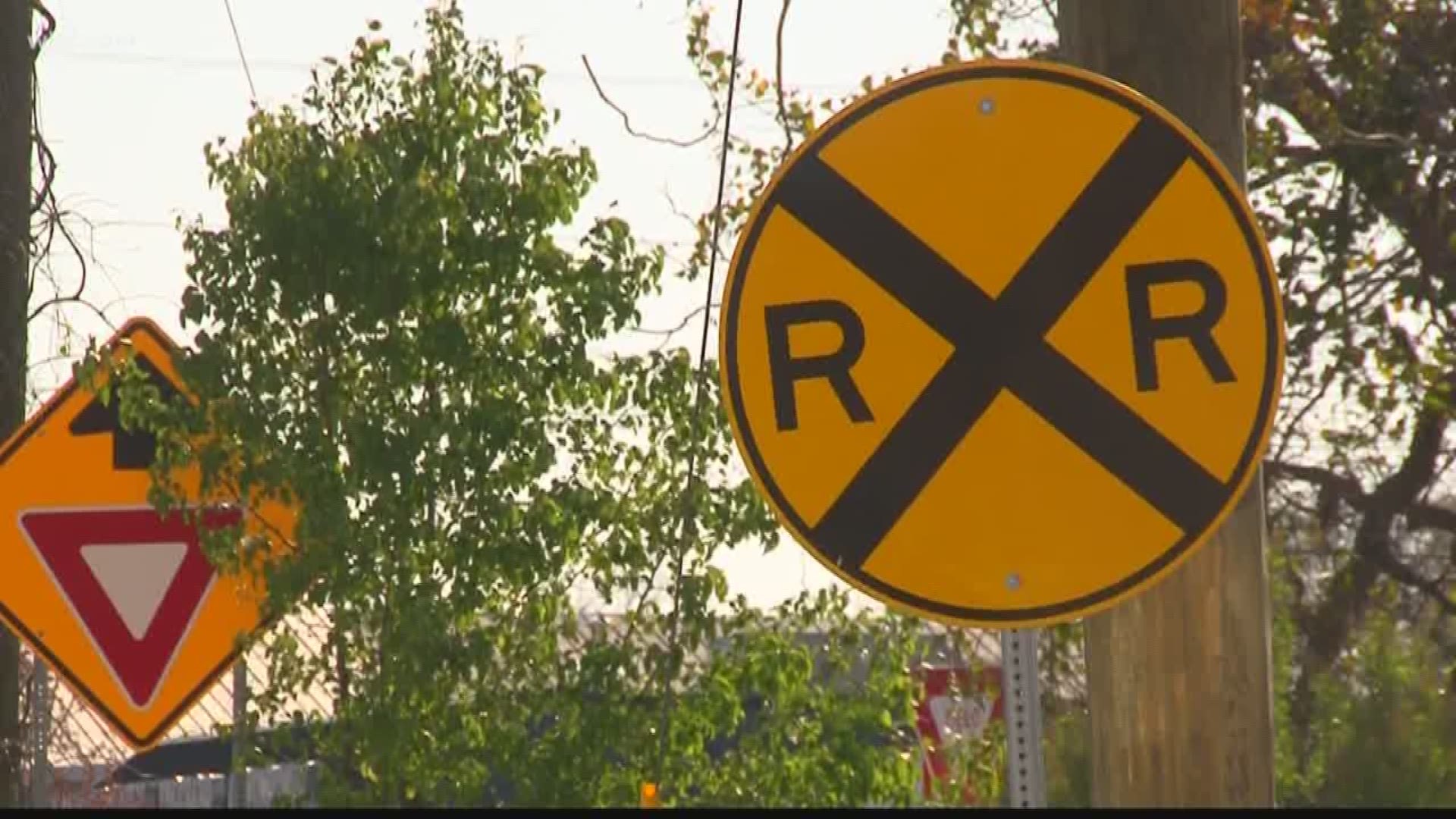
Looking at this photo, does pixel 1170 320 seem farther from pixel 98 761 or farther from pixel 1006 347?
pixel 98 761

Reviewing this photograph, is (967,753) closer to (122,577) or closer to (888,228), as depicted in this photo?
(122,577)

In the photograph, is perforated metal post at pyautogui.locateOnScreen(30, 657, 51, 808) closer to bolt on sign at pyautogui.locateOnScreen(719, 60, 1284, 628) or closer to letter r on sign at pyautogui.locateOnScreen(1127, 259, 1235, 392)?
bolt on sign at pyautogui.locateOnScreen(719, 60, 1284, 628)

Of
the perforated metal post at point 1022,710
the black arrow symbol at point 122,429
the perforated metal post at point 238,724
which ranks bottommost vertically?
the perforated metal post at point 1022,710

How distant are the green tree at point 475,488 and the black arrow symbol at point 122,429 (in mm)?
113

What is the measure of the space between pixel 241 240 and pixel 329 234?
13.2 inches

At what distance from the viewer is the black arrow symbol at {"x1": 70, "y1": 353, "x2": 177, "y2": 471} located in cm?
868

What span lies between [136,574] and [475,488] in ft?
3.44

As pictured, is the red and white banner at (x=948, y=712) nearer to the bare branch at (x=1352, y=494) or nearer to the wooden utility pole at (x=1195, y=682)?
the bare branch at (x=1352, y=494)

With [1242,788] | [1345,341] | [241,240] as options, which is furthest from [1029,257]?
[1345,341]

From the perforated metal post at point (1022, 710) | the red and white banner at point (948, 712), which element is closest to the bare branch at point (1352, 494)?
the red and white banner at point (948, 712)

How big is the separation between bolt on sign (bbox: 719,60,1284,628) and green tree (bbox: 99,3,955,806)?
496 centimetres

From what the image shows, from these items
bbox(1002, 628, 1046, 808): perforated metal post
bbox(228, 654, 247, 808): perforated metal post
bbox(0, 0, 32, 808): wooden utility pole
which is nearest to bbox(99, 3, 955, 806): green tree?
bbox(228, 654, 247, 808): perforated metal post

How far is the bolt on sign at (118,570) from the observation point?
8203 millimetres

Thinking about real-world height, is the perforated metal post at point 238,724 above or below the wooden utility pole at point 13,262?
below
